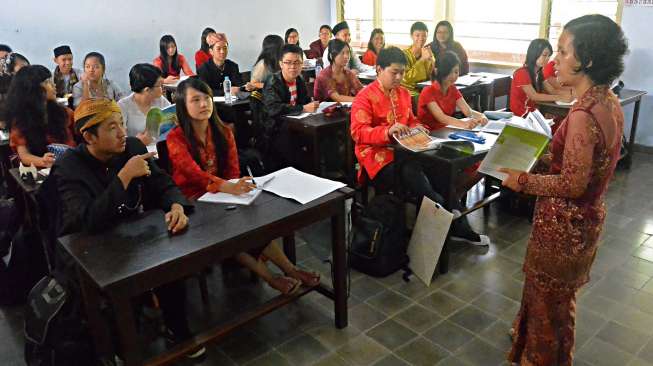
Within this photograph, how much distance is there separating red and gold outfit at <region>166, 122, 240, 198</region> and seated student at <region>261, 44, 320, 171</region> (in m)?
1.27

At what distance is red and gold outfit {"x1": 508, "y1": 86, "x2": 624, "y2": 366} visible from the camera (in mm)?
1591

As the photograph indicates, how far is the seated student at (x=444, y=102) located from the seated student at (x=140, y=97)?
1.73 meters

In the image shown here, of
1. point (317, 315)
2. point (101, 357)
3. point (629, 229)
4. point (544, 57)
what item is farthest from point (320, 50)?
point (101, 357)

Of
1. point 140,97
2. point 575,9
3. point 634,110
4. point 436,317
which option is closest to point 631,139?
point 634,110

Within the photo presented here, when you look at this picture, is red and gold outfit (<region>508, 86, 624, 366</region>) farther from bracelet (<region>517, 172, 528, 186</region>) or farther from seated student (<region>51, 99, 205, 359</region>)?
seated student (<region>51, 99, 205, 359</region>)

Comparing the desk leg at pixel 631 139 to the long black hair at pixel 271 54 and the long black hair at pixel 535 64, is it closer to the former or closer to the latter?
the long black hair at pixel 535 64

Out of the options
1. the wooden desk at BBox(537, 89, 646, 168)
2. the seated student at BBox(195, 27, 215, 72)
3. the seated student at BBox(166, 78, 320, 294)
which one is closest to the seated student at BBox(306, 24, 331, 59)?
the seated student at BBox(195, 27, 215, 72)

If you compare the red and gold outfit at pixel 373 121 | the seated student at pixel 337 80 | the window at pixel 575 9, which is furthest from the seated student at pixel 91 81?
the window at pixel 575 9

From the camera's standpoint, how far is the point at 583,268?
71.1 inches

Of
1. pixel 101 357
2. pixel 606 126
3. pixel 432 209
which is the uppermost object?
pixel 606 126

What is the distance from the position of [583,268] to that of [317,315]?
1.24 meters

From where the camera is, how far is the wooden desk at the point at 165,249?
5.32ft

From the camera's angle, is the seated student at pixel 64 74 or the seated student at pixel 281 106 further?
the seated student at pixel 64 74

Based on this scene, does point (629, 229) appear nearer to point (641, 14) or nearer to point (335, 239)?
point (335, 239)
